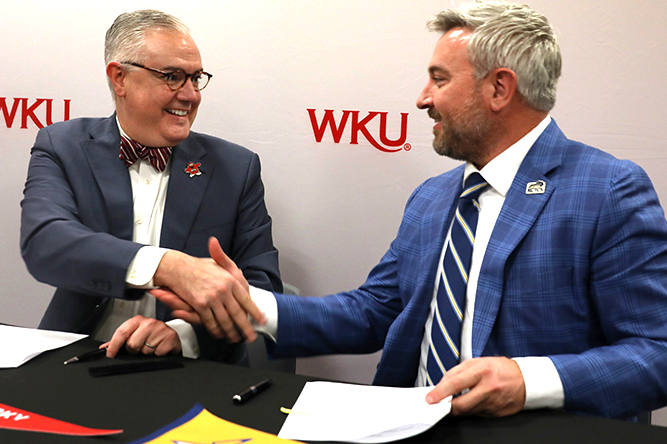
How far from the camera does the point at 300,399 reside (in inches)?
47.1

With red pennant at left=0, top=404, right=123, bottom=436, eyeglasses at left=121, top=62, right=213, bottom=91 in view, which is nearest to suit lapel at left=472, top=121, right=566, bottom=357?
red pennant at left=0, top=404, right=123, bottom=436

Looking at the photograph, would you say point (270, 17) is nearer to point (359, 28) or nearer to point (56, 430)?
point (359, 28)

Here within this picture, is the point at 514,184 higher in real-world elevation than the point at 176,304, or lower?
higher

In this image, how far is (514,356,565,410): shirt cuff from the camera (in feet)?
3.89

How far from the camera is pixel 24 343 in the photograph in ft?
4.85

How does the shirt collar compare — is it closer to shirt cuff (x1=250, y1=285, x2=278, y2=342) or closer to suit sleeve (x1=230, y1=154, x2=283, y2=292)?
shirt cuff (x1=250, y1=285, x2=278, y2=342)

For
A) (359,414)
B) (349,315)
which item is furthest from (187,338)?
(359,414)

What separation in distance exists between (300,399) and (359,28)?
6.20ft

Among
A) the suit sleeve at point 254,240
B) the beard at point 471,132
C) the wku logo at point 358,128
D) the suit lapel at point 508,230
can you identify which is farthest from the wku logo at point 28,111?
the suit lapel at point 508,230

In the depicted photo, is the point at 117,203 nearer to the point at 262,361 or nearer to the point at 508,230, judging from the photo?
the point at 262,361

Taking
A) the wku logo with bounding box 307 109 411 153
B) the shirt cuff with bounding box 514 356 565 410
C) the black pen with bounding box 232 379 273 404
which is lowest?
the black pen with bounding box 232 379 273 404

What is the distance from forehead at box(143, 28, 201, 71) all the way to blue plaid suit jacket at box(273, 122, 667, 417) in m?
1.09

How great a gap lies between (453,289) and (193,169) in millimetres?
1225

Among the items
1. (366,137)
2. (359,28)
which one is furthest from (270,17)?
(366,137)
